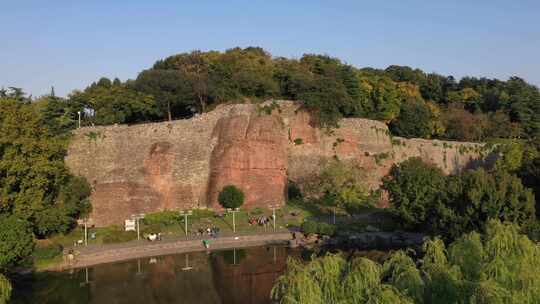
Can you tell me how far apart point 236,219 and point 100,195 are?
1088 cm

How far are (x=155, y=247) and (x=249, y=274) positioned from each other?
25.9ft

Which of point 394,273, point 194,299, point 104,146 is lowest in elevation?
point 194,299

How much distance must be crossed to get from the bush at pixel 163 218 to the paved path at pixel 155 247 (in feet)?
13.3

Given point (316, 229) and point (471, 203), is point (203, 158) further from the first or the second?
point (471, 203)

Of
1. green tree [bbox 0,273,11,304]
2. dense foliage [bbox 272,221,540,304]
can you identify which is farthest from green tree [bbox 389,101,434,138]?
green tree [bbox 0,273,11,304]

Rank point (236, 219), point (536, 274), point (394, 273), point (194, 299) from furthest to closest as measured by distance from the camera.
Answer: point (236, 219)
point (194, 299)
point (394, 273)
point (536, 274)

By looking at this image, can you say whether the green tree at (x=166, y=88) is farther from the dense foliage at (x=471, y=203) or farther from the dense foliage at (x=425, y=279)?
the dense foliage at (x=425, y=279)

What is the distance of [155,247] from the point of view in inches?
1235

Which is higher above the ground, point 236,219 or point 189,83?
point 189,83

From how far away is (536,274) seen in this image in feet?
38.0

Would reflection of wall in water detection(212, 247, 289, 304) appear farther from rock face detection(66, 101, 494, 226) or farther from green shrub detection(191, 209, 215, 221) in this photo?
rock face detection(66, 101, 494, 226)

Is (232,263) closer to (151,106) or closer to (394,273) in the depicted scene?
(394,273)

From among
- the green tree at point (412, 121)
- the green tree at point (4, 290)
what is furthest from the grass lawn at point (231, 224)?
the green tree at point (412, 121)

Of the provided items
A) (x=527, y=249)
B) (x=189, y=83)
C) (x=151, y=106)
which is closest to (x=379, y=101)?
(x=189, y=83)
